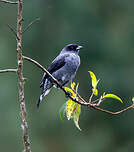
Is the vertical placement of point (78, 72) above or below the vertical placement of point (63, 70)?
below

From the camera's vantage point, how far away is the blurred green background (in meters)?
15.4

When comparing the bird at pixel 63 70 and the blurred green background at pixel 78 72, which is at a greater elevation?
the bird at pixel 63 70

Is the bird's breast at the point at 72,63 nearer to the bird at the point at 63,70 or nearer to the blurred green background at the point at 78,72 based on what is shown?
the bird at the point at 63,70

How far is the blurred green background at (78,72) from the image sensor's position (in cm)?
1543

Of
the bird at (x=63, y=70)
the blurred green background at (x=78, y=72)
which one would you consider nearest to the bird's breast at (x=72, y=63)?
the bird at (x=63, y=70)

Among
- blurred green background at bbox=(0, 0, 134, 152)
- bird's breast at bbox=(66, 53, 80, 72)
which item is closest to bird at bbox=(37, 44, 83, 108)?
bird's breast at bbox=(66, 53, 80, 72)

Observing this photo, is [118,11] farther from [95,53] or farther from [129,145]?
[129,145]

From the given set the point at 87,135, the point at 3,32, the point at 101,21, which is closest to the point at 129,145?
the point at 87,135

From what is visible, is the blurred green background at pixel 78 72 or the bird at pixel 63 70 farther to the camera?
the blurred green background at pixel 78 72

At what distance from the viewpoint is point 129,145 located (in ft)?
51.3

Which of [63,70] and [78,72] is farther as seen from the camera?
[78,72]

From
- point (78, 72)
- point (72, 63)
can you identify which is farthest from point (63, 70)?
point (78, 72)

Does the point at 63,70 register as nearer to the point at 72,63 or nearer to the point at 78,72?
the point at 72,63

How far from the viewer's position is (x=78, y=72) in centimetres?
1545
